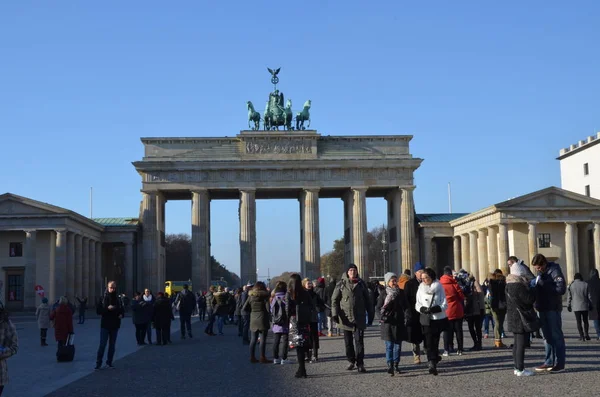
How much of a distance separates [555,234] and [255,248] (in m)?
25.9

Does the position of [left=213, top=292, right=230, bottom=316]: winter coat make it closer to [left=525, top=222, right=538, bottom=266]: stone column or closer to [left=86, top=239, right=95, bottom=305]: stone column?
[left=525, top=222, right=538, bottom=266]: stone column

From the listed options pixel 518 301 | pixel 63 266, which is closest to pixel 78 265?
pixel 63 266

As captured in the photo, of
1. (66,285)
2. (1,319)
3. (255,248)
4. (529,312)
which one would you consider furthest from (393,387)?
(255,248)

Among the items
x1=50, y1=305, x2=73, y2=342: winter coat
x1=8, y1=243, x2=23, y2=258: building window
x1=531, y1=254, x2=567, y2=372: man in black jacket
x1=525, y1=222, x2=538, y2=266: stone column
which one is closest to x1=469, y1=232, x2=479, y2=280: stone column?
x1=525, y1=222, x2=538, y2=266: stone column

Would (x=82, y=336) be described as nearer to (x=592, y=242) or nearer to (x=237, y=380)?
(x=237, y=380)

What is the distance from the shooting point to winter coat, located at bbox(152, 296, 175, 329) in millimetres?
27672

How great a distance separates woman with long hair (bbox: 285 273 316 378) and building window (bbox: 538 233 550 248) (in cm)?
5108

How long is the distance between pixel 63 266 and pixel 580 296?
Result: 46.9 metres

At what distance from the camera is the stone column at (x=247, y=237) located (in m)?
70.8

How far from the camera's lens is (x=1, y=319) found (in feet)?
33.7

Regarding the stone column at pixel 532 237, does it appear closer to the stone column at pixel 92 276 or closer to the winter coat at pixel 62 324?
the stone column at pixel 92 276

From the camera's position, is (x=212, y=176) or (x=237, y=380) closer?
(x=237, y=380)

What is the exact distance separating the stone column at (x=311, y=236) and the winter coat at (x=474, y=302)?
160ft

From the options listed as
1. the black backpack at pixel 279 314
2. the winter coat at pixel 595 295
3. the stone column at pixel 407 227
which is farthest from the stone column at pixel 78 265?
the winter coat at pixel 595 295
